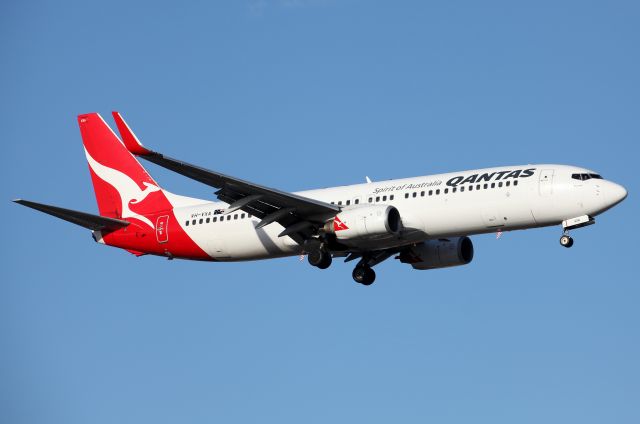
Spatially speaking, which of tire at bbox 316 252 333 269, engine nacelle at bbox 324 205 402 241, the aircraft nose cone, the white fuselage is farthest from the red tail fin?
the aircraft nose cone

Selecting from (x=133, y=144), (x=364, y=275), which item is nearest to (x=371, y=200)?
(x=364, y=275)

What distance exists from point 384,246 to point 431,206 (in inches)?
144

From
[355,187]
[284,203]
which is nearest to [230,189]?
[284,203]

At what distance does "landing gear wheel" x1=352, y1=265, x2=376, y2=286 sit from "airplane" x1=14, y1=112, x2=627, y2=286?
0.05 m

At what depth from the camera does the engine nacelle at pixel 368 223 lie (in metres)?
54.1

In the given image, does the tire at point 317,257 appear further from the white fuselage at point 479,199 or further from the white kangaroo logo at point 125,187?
the white kangaroo logo at point 125,187

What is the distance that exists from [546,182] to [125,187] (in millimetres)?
23037

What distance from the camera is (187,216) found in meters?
61.2

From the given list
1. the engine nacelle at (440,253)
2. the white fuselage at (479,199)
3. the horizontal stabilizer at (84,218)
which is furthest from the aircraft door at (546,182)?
the horizontal stabilizer at (84,218)

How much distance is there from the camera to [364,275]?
60719 mm

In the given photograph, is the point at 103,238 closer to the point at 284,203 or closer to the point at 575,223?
the point at 284,203

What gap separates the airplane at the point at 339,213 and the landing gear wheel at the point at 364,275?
0.05 meters

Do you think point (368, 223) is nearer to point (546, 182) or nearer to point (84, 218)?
point (546, 182)

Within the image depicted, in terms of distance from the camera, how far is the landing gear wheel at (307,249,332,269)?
5706cm
